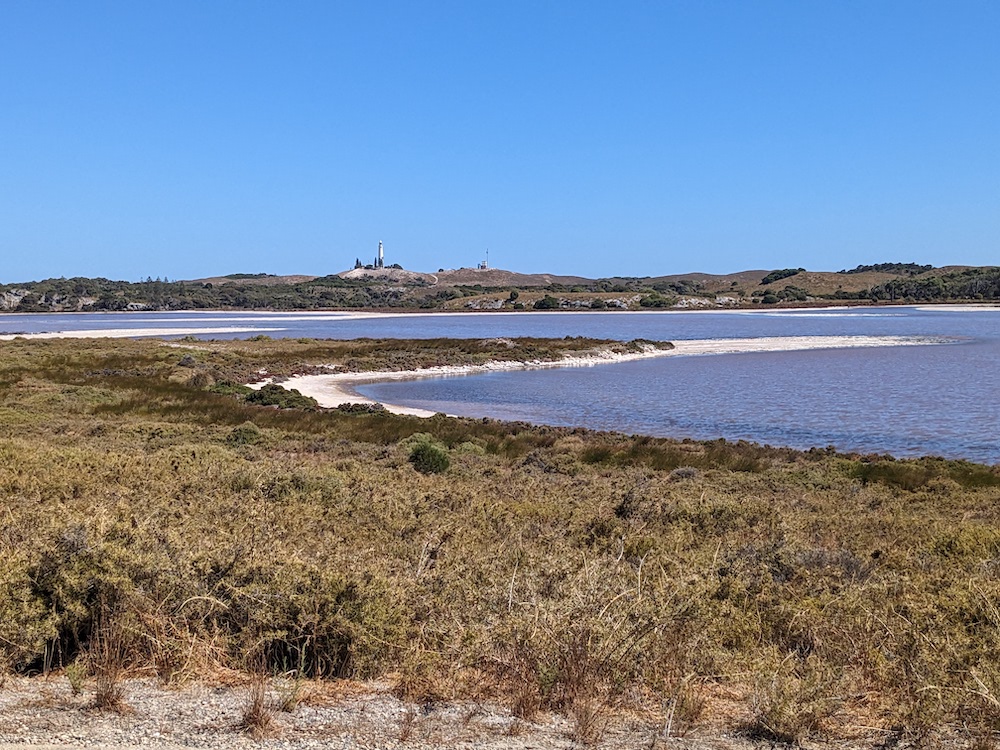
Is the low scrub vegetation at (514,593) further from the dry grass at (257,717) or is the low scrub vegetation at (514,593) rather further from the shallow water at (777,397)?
the shallow water at (777,397)

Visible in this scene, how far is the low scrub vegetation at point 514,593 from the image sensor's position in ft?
19.8

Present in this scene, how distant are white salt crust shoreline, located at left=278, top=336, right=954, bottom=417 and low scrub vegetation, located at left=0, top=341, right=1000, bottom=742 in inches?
891

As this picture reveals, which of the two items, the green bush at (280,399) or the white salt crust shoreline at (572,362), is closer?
the green bush at (280,399)

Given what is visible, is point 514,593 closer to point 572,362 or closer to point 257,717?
point 257,717

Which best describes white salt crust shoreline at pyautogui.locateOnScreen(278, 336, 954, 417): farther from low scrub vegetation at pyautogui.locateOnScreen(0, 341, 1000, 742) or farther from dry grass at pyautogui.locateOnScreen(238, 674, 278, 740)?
dry grass at pyautogui.locateOnScreen(238, 674, 278, 740)

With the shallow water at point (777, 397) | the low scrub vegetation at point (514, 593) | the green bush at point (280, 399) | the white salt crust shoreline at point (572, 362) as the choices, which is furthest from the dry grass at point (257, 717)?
the green bush at point (280, 399)

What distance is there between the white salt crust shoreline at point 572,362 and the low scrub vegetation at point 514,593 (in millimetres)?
22636

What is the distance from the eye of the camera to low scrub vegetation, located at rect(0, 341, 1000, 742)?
6.04 metres

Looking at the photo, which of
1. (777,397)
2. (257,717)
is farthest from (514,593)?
(777,397)

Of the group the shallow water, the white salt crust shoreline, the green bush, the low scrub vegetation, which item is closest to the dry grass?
the low scrub vegetation

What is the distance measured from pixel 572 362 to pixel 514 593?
198ft

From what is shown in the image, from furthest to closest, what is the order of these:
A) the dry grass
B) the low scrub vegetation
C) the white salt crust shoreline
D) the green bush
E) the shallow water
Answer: the white salt crust shoreline, the green bush, the shallow water, the low scrub vegetation, the dry grass

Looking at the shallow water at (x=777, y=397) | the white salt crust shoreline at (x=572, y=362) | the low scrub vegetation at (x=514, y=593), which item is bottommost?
the shallow water at (x=777, y=397)

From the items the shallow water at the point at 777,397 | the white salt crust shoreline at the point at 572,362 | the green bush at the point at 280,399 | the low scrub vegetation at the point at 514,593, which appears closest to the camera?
the low scrub vegetation at the point at 514,593
